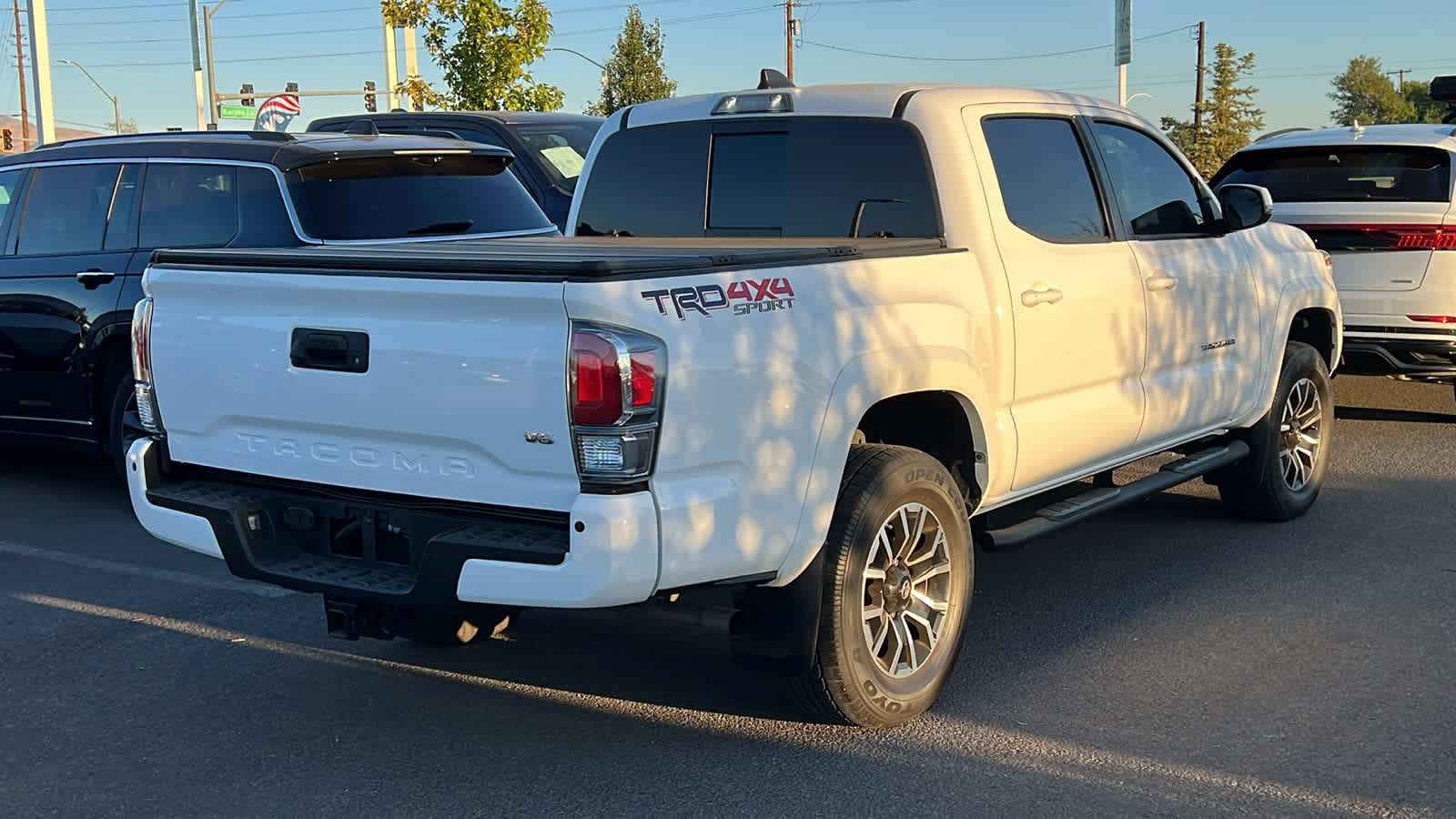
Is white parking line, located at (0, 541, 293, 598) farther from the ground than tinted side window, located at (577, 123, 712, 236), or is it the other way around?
tinted side window, located at (577, 123, 712, 236)

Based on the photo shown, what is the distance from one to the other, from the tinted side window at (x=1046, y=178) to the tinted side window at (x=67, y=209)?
5.00 meters

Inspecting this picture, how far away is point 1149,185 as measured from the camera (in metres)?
6.13

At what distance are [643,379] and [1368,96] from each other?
120243 mm

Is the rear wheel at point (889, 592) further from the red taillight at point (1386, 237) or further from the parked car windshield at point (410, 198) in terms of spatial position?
the red taillight at point (1386, 237)

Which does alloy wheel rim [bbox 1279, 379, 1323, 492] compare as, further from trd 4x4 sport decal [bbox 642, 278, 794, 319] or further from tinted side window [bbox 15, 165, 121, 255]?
tinted side window [bbox 15, 165, 121, 255]

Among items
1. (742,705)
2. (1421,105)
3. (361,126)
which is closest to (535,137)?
(361,126)

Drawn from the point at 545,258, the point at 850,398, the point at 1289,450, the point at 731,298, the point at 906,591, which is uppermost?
the point at 545,258

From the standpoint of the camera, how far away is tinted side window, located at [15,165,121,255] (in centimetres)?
798

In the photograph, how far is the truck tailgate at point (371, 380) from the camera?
12.3 feet

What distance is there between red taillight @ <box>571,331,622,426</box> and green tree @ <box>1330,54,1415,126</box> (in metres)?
106

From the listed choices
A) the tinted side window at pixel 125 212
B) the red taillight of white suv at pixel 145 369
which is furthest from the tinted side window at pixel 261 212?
the red taillight of white suv at pixel 145 369

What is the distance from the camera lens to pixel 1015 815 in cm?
390

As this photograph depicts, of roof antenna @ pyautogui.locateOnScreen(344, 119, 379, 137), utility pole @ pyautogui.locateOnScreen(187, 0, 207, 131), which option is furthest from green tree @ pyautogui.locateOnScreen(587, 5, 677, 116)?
roof antenna @ pyautogui.locateOnScreen(344, 119, 379, 137)

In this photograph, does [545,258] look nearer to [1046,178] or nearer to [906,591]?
[906,591]
